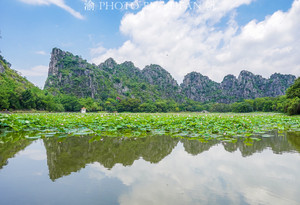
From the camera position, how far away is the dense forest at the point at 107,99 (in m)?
33.3

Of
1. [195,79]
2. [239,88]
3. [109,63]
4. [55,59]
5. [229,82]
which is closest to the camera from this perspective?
[55,59]

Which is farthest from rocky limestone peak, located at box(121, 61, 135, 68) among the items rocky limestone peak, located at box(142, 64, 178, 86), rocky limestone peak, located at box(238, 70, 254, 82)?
→ rocky limestone peak, located at box(238, 70, 254, 82)

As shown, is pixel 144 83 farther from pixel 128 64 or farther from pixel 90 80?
pixel 90 80

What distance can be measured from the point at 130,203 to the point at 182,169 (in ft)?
3.83

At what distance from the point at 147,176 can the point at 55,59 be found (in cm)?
11895

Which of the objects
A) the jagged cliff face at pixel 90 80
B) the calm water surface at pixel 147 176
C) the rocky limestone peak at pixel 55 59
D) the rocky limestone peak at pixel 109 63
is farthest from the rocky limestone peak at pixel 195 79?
the calm water surface at pixel 147 176

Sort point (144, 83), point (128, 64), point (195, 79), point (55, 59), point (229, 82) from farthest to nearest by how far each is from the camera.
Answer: point (195, 79) < point (229, 82) < point (128, 64) < point (144, 83) < point (55, 59)

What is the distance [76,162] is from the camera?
9.15 ft

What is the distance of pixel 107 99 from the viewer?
282 ft

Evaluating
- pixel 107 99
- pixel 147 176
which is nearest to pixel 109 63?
pixel 107 99

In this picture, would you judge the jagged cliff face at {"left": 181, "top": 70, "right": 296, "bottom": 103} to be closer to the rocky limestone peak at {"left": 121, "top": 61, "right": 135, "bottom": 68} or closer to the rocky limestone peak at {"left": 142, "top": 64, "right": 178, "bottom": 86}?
the rocky limestone peak at {"left": 142, "top": 64, "right": 178, "bottom": 86}

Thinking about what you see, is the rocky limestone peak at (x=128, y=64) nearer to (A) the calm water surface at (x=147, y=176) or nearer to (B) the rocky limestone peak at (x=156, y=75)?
(B) the rocky limestone peak at (x=156, y=75)

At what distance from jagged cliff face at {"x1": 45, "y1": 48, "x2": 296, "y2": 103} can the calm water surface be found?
8975 cm

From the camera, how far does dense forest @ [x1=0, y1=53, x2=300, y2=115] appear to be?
33.3 metres
